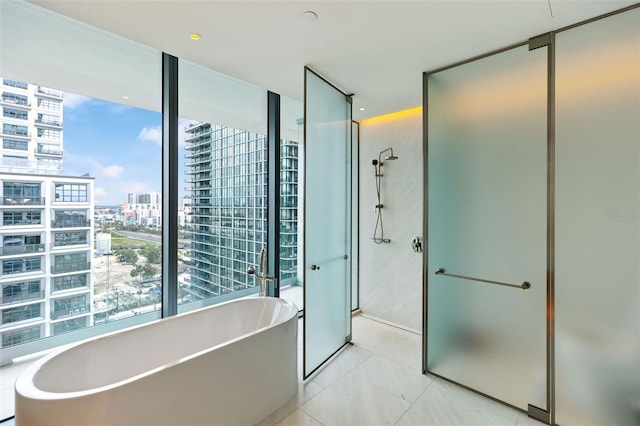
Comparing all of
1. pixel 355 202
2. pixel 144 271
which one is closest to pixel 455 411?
pixel 355 202

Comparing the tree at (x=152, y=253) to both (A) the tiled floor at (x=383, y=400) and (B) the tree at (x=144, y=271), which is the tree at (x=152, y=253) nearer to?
(B) the tree at (x=144, y=271)

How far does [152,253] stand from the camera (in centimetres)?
248

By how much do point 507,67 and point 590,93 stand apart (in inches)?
22.3

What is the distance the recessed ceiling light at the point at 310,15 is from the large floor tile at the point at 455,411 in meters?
2.77

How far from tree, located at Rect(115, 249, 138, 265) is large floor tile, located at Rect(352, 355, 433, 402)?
2.16 meters

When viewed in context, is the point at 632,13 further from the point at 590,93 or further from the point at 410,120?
the point at 410,120

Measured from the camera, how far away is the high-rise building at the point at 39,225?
6.18ft

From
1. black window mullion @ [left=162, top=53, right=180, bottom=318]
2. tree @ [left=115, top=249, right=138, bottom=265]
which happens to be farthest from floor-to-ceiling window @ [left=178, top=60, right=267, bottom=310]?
tree @ [left=115, top=249, right=138, bottom=265]

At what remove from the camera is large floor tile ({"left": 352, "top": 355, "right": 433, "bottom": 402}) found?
2381mm

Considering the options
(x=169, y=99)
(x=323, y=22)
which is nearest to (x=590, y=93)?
(x=323, y=22)

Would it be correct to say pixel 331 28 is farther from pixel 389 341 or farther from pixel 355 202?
pixel 389 341

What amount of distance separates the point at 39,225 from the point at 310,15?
2.30 meters

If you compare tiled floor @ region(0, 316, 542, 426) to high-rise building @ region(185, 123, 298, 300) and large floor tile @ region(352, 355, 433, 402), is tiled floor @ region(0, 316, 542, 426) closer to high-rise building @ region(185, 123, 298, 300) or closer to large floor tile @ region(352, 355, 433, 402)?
large floor tile @ region(352, 355, 433, 402)

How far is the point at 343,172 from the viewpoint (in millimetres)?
3146
